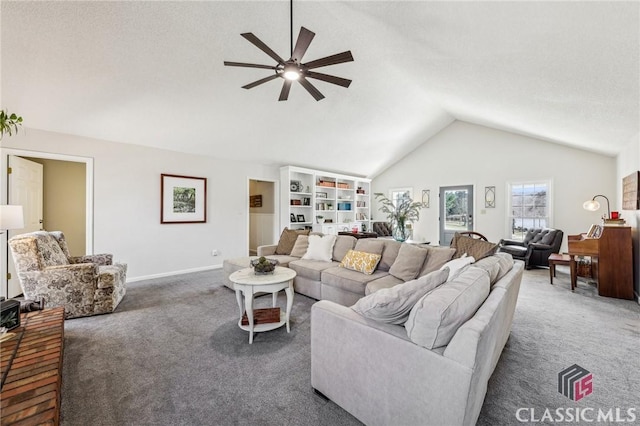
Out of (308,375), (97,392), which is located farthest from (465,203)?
(97,392)

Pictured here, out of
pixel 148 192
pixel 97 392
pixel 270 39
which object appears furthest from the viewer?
pixel 148 192

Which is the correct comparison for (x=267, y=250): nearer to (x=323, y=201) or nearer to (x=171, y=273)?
(x=171, y=273)

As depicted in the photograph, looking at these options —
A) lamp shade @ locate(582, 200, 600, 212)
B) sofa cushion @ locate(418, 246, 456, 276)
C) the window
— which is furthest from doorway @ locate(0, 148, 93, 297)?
lamp shade @ locate(582, 200, 600, 212)

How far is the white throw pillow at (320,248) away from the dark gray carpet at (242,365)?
77 centimetres

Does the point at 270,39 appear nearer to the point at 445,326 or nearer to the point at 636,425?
the point at 445,326

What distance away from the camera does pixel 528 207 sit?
19.9 ft

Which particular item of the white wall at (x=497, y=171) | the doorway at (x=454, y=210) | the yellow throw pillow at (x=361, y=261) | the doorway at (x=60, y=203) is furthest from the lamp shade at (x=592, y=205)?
the doorway at (x=60, y=203)

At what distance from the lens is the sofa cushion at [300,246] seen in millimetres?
4309

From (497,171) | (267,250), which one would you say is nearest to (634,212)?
(497,171)

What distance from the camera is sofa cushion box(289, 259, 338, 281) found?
350 centimetres

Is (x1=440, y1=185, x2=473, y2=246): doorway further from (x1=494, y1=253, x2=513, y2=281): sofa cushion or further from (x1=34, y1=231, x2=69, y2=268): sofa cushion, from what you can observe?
(x1=34, y1=231, x2=69, y2=268): sofa cushion

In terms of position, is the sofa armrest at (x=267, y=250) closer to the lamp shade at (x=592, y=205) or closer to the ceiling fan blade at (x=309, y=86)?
the ceiling fan blade at (x=309, y=86)

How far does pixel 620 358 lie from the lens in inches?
87.3

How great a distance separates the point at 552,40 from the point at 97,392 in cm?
423
